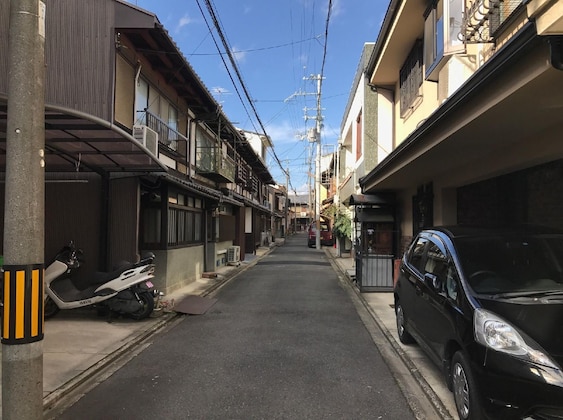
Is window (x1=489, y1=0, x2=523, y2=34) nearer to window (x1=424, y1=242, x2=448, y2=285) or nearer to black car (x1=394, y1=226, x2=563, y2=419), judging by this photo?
black car (x1=394, y1=226, x2=563, y2=419)

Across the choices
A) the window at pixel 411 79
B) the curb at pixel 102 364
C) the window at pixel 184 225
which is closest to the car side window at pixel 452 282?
the curb at pixel 102 364

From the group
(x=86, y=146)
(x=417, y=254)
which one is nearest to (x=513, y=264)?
(x=417, y=254)

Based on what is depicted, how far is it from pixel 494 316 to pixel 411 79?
450 inches

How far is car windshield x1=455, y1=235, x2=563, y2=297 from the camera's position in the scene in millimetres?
4301

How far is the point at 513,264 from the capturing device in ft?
15.3

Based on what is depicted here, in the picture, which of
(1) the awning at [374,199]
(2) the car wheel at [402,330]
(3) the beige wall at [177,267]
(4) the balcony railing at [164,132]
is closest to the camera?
(2) the car wheel at [402,330]

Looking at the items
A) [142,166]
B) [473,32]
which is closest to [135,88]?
[142,166]

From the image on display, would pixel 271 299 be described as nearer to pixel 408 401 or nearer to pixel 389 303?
pixel 389 303

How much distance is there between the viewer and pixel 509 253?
4.79m

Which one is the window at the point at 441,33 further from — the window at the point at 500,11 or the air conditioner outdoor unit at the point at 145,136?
the air conditioner outdoor unit at the point at 145,136

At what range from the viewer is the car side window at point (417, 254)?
20.0 ft

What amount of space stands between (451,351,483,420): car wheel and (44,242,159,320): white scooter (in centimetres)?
578

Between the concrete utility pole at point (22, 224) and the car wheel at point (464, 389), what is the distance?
3379 mm

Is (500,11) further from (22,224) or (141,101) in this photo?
(141,101)
